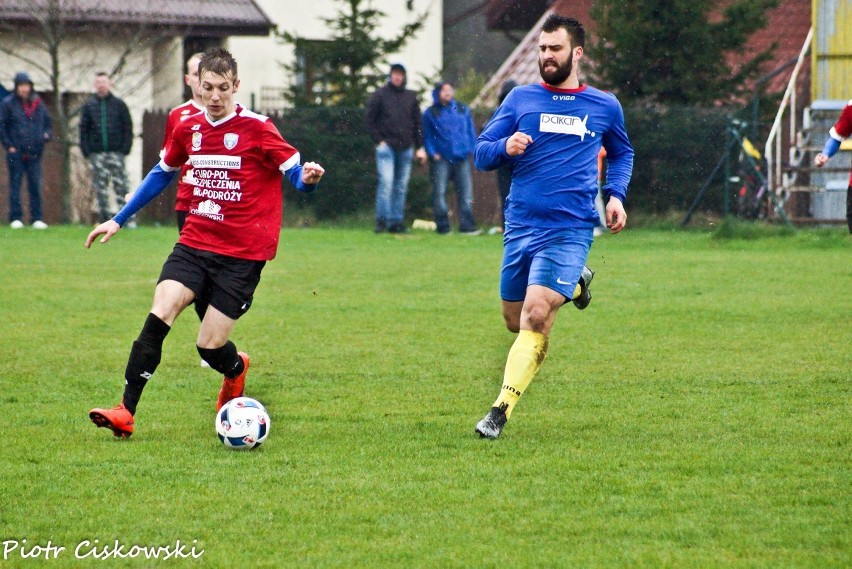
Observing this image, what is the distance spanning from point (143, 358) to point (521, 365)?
6.07 feet

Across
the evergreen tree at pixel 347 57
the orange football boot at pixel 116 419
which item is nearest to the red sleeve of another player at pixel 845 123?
the orange football boot at pixel 116 419

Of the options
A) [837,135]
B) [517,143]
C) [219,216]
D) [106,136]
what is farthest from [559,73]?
[106,136]

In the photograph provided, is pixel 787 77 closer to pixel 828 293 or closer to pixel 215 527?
pixel 828 293

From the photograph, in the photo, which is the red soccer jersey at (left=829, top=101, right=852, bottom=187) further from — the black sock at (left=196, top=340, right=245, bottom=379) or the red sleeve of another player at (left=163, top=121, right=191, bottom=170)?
the red sleeve of another player at (left=163, top=121, right=191, bottom=170)

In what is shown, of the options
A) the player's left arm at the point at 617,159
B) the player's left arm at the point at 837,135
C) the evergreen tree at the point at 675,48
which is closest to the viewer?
the player's left arm at the point at 617,159

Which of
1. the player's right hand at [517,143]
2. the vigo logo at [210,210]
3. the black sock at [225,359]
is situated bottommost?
the black sock at [225,359]

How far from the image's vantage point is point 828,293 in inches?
520

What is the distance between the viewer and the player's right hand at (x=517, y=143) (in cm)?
666

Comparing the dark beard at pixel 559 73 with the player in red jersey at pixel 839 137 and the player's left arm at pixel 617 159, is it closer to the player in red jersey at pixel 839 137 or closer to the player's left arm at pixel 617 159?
the player's left arm at pixel 617 159

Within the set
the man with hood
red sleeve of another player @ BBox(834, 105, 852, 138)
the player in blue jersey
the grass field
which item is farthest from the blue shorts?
Answer: the man with hood

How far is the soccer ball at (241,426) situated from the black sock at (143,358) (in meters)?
0.52

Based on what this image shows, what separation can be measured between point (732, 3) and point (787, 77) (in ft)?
18.2

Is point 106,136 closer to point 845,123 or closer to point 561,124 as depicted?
point 845,123

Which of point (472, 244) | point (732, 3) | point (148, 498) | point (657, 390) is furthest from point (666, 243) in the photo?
point (148, 498)
